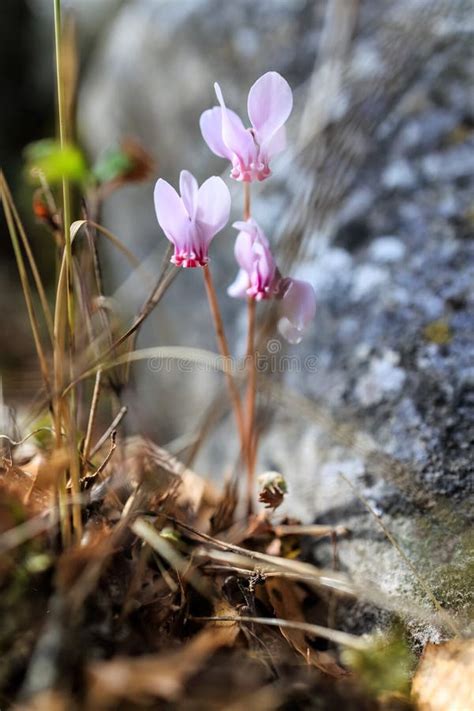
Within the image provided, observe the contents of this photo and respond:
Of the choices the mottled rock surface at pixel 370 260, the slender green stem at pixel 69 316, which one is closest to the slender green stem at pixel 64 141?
the slender green stem at pixel 69 316

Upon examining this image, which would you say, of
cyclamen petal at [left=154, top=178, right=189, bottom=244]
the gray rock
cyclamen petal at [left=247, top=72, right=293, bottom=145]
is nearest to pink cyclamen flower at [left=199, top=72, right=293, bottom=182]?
cyclamen petal at [left=247, top=72, right=293, bottom=145]

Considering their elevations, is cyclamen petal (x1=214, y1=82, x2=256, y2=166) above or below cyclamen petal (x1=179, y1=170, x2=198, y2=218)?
above

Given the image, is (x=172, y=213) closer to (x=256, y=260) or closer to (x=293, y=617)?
(x=256, y=260)

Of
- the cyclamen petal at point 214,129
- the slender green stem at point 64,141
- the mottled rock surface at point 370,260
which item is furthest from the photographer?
the mottled rock surface at point 370,260

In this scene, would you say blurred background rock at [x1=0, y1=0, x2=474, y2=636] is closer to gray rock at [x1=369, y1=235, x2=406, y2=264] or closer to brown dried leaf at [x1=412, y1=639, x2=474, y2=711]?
gray rock at [x1=369, y1=235, x2=406, y2=264]

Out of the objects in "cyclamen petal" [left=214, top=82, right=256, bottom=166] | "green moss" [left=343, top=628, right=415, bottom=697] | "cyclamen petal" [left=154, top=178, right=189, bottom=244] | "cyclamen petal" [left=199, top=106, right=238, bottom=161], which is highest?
"cyclamen petal" [left=199, top=106, right=238, bottom=161]

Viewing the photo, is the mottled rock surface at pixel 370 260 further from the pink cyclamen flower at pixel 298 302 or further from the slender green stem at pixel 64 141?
the slender green stem at pixel 64 141

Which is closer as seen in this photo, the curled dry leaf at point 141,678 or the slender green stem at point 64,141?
the curled dry leaf at point 141,678
